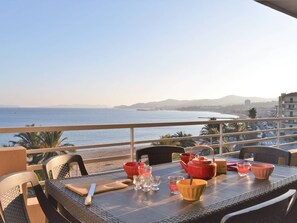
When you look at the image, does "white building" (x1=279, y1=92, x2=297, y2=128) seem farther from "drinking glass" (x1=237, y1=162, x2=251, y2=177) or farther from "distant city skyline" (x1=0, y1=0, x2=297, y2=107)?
"drinking glass" (x1=237, y1=162, x2=251, y2=177)

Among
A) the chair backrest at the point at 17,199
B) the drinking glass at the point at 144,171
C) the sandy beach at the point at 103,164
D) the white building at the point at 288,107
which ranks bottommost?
the sandy beach at the point at 103,164

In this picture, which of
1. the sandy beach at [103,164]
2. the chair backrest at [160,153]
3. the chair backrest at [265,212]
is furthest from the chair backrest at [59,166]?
the chair backrest at [265,212]

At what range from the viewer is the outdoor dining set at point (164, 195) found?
1349 mm

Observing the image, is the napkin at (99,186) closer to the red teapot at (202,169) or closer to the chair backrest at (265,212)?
the red teapot at (202,169)

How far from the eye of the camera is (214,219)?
142cm

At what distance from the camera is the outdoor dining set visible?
1.35m

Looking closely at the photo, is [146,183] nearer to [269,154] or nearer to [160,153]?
[160,153]

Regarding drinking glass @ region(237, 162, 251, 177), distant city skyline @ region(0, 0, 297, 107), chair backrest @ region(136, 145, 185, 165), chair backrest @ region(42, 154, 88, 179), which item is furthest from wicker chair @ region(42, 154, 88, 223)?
distant city skyline @ region(0, 0, 297, 107)

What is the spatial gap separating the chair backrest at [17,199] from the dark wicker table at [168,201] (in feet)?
0.23

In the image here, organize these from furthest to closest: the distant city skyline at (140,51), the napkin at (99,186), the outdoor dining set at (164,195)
Answer: the distant city skyline at (140,51), the napkin at (99,186), the outdoor dining set at (164,195)

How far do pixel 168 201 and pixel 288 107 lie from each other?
639 cm

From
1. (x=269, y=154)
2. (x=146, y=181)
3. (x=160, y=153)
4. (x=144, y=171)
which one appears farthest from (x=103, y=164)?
(x=146, y=181)

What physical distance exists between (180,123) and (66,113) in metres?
50.7

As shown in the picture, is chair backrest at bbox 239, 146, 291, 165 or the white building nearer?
chair backrest at bbox 239, 146, 291, 165
